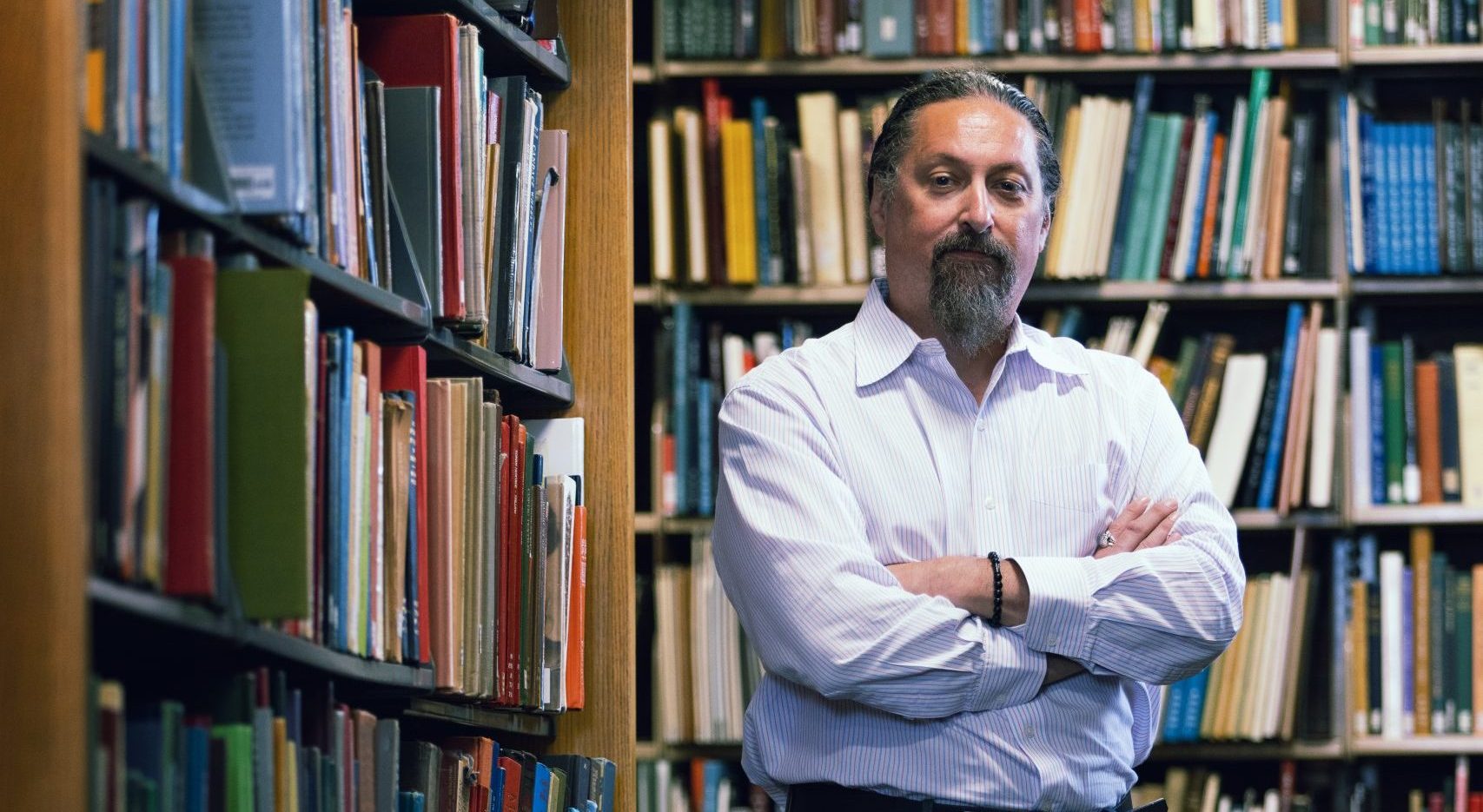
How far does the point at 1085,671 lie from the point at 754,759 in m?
0.42

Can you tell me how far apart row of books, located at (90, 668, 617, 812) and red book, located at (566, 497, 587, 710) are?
0.81 feet

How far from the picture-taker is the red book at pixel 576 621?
2.36 meters

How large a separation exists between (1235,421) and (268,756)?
2.44 metres

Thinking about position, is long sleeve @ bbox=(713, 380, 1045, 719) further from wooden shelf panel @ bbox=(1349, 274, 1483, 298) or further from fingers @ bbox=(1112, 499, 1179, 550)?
wooden shelf panel @ bbox=(1349, 274, 1483, 298)

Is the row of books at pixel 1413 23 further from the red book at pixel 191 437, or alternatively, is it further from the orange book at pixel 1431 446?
the red book at pixel 191 437

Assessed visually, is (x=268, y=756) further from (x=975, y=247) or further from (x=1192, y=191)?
(x=1192, y=191)

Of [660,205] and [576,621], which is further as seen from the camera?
[660,205]

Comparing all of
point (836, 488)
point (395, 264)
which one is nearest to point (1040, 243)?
point (836, 488)

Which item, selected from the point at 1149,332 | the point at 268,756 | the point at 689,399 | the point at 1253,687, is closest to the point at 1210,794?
the point at 1253,687

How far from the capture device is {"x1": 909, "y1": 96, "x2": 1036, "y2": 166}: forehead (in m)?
2.38

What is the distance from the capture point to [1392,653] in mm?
3451

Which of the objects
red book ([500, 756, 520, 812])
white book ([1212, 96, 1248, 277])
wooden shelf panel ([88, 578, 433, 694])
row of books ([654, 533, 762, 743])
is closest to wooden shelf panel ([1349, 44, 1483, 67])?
white book ([1212, 96, 1248, 277])

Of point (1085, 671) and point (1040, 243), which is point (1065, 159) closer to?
point (1040, 243)

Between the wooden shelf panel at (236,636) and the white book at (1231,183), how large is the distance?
7.09 ft
